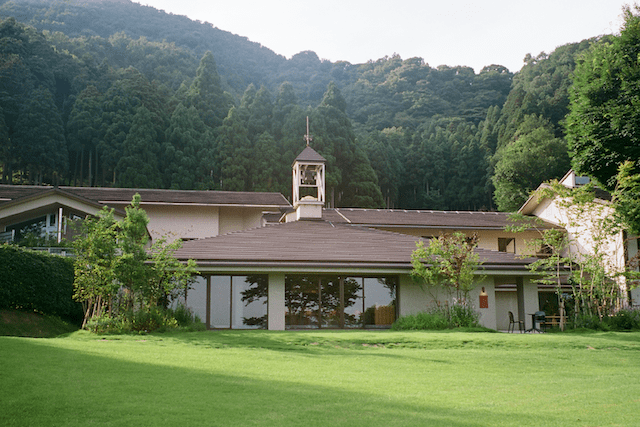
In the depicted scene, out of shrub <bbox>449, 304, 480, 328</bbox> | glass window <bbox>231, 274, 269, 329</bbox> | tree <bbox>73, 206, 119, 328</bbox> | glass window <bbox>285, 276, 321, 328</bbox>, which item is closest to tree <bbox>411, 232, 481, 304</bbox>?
shrub <bbox>449, 304, 480, 328</bbox>

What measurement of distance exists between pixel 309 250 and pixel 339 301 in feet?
7.01

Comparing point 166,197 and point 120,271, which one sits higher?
point 166,197

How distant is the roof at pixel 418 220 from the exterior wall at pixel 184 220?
701 centimetres

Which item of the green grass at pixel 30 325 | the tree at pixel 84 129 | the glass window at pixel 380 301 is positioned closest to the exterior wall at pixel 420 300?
the glass window at pixel 380 301

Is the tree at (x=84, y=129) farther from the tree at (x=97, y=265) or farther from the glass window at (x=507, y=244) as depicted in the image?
the tree at (x=97, y=265)

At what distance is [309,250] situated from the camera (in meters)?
21.0

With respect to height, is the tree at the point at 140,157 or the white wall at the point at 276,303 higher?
the tree at the point at 140,157

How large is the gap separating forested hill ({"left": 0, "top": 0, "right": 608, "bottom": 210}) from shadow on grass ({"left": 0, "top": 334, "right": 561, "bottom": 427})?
38.0 m

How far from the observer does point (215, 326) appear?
64.7 ft

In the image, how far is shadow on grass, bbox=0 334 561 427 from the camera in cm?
662

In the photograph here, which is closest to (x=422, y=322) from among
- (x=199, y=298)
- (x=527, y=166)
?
(x=199, y=298)

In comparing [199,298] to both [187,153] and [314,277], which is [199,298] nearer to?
[314,277]

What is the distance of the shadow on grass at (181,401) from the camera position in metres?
6.62

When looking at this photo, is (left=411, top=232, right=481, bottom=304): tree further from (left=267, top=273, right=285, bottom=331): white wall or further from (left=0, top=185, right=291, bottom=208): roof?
(left=0, top=185, right=291, bottom=208): roof
